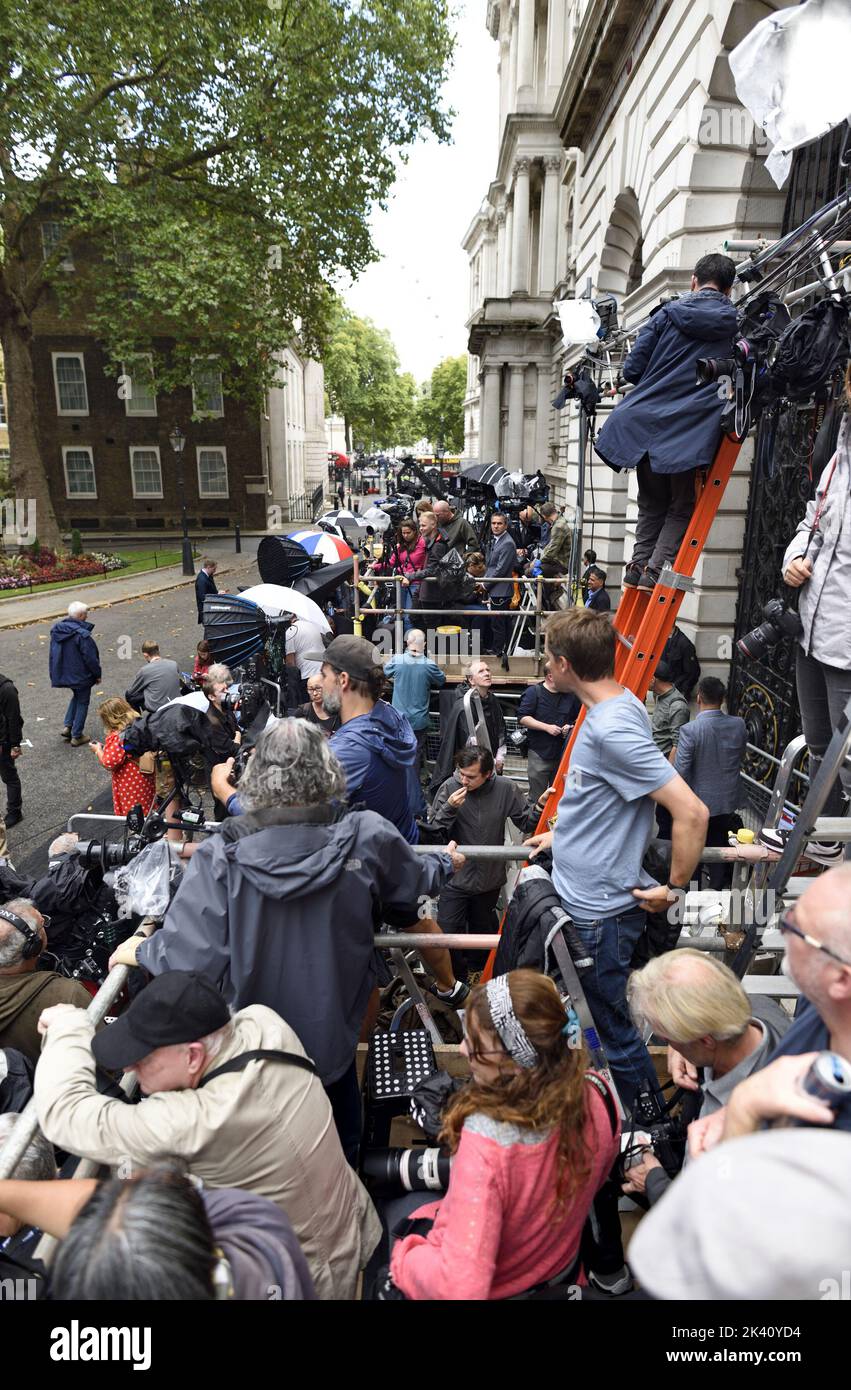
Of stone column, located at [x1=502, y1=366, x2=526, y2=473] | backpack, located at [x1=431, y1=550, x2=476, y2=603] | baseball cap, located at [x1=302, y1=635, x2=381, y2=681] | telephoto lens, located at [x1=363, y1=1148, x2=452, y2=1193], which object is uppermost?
stone column, located at [x1=502, y1=366, x2=526, y2=473]

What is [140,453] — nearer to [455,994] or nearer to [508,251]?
[508,251]

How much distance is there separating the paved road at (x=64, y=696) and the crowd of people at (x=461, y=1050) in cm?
468

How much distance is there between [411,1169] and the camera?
7.28ft

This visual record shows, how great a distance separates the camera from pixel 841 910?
145cm

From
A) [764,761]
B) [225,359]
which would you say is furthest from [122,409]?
[764,761]

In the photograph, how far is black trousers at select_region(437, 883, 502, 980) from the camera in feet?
16.1

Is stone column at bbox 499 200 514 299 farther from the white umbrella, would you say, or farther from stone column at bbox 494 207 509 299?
the white umbrella

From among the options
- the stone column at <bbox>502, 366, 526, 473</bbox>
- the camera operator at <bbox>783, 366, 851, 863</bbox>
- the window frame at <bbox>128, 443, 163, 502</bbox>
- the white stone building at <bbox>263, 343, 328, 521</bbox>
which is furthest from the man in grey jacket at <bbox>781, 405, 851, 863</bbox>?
the window frame at <bbox>128, 443, 163, 502</bbox>

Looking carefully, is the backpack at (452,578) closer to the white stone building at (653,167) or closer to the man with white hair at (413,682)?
the white stone building at (653,167)

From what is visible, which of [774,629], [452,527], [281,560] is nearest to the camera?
[774,629]

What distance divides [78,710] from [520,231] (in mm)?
29292

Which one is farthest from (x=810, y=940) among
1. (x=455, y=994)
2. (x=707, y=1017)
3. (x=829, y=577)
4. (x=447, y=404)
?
(x=447, y=404)

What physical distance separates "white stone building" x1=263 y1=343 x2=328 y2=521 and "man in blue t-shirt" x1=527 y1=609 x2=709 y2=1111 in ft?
70.9

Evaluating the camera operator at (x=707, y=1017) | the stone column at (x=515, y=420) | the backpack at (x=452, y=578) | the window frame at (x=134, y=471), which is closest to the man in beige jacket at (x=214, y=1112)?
the camera operator at (x=707, y=1017)
